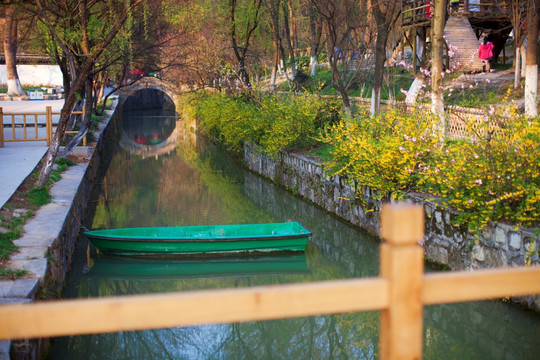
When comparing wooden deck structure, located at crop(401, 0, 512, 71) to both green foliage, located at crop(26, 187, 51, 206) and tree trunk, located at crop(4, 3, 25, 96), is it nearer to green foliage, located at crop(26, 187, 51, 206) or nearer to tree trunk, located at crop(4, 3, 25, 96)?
green foliage, located at crop(26, 187, 51, 206)

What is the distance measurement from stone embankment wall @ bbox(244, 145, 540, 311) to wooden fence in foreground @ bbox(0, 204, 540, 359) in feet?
17.0

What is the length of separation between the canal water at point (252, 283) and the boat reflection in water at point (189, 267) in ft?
0.06

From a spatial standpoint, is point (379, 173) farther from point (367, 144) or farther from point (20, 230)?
point (20, 230)

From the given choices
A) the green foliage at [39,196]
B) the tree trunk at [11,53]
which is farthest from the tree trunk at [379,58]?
the tree trunk at [11,53]

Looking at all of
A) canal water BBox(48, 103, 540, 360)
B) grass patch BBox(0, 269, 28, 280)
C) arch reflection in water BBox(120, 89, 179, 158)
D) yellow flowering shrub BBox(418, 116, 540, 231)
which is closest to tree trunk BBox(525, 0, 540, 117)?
canal water BBox(48, 103, 540, 360)

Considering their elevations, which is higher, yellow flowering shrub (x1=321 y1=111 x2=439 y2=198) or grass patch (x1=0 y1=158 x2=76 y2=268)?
yellow flowering shrub (x1=321 y1=111 x2=439 y2=198)

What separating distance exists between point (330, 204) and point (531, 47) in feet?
24.3

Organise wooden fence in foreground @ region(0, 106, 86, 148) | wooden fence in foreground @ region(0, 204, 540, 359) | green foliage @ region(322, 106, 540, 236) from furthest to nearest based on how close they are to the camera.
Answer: wooden fence in foreground @ region(0, 106, 86, 148) < green foliage @ region(322, 106, 540, 236) < wooden fence in foreground @ region(0, 204, 540, 359)

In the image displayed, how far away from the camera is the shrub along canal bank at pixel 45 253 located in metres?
5.79

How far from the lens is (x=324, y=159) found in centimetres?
1336

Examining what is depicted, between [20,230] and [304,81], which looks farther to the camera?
[304,81]

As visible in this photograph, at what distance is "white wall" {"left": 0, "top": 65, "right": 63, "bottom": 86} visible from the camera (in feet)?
155

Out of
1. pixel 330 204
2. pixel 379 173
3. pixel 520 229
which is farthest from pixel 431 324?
pixel 330 204

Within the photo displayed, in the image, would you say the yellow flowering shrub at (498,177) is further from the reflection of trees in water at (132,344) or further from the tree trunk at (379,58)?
the tree trunk at (379,58)
